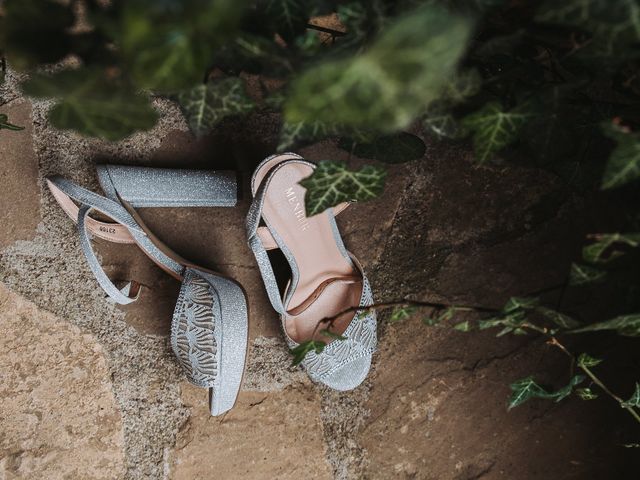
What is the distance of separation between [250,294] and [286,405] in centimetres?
29

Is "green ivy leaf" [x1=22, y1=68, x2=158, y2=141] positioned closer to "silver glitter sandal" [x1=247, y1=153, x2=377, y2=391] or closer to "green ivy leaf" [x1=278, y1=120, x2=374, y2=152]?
"green ivy leaf" [x1=278, y1=120, x2=374, y2=152]

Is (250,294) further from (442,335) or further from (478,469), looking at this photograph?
(478,469)

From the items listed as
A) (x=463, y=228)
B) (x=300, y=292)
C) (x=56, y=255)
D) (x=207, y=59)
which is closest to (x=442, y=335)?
(x=463, y=228)

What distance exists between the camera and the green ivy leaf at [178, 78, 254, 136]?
76 cm

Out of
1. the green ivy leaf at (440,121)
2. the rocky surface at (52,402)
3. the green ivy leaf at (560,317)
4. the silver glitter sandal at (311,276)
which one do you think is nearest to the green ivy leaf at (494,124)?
the green ivy leaf at (440,121)

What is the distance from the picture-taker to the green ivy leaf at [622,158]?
0.62 metres

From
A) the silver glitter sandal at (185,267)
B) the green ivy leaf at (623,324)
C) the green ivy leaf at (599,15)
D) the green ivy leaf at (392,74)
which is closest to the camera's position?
the green ivy leaf at (392,74)

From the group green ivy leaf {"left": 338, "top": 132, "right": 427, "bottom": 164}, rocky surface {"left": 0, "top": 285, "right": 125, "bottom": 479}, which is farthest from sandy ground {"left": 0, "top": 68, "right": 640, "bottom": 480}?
green ivy leaf {"left": 338, "top": 132, "right": 427, "bottom": 164}

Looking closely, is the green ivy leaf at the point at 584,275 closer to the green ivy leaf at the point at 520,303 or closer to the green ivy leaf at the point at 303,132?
the green ivy leaf at the point at 520,303

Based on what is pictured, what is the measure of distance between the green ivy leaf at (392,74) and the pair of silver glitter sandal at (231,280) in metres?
0.78

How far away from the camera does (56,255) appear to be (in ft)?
4.68

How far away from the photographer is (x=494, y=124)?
0.77m

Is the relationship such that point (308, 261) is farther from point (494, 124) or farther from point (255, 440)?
point (494, 124)

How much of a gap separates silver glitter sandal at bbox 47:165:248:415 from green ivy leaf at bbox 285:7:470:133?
831 mm
